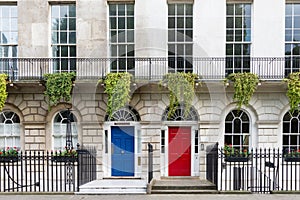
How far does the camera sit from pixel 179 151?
1266 cm

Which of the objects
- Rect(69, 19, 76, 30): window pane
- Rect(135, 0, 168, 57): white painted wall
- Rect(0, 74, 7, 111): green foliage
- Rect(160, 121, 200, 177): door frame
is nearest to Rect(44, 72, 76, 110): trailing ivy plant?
Rect(0, 74, 7, 111): green foliage

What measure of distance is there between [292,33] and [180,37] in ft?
17.3

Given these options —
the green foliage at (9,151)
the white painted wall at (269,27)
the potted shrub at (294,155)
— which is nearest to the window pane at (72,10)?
the green foliage at (9,151)

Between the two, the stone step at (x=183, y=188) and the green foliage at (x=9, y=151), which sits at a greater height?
the green foliage at (x=9, y=151)

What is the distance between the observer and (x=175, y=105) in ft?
40.3

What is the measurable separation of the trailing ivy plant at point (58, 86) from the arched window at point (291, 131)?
393 inches

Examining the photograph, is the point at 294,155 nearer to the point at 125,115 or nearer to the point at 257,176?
the point at 257,176

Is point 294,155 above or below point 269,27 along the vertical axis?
below

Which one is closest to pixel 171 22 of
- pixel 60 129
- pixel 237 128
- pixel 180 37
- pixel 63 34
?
pixel 180 37

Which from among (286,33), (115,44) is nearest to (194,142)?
(115,44)

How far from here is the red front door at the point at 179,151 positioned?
12578 millimetres

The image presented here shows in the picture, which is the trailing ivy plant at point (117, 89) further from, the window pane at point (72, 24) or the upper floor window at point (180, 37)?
the window pane at point (72, 24)

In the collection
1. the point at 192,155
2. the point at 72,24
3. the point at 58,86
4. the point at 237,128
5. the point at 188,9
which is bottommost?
the point at 192,155

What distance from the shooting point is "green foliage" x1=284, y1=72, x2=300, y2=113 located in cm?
1152
